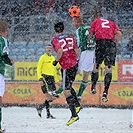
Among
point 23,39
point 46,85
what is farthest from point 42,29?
point 46,85

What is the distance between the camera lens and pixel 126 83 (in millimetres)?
17953

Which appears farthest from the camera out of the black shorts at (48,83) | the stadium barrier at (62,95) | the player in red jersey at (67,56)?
the stadium barrier at (62,95)

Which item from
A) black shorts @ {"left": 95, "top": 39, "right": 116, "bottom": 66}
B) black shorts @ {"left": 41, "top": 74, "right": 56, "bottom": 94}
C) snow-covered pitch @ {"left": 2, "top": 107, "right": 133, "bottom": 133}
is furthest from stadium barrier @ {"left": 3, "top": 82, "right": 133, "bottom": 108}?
black shorts @ {"left": 95, "top": 39, "right": 116, "bottom": 66}

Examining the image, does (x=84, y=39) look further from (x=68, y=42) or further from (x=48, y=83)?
(x=48, y=83)

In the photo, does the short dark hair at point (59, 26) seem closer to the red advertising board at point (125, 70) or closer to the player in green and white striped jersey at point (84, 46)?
the player in green and white striped jersey at point (84, 46)

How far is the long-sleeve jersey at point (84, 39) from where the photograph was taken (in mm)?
10133

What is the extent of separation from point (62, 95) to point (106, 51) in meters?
8.10

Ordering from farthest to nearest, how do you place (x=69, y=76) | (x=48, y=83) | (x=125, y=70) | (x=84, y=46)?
(x=125, y=70) → (x=48, y=83) → (x=84, y=46) → (x=69, y=76)

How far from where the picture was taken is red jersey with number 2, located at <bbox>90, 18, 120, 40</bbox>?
9.93 m

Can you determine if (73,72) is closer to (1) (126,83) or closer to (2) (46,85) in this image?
(2) (46,85)

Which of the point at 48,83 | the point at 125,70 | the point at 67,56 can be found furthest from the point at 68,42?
the point at 125,70

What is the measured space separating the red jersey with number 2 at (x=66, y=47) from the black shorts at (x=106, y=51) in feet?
1.50

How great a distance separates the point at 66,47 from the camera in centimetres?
988

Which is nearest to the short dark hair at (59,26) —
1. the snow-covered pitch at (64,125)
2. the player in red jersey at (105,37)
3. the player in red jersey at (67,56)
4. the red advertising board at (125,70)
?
the player in red jersey at (67,56)
